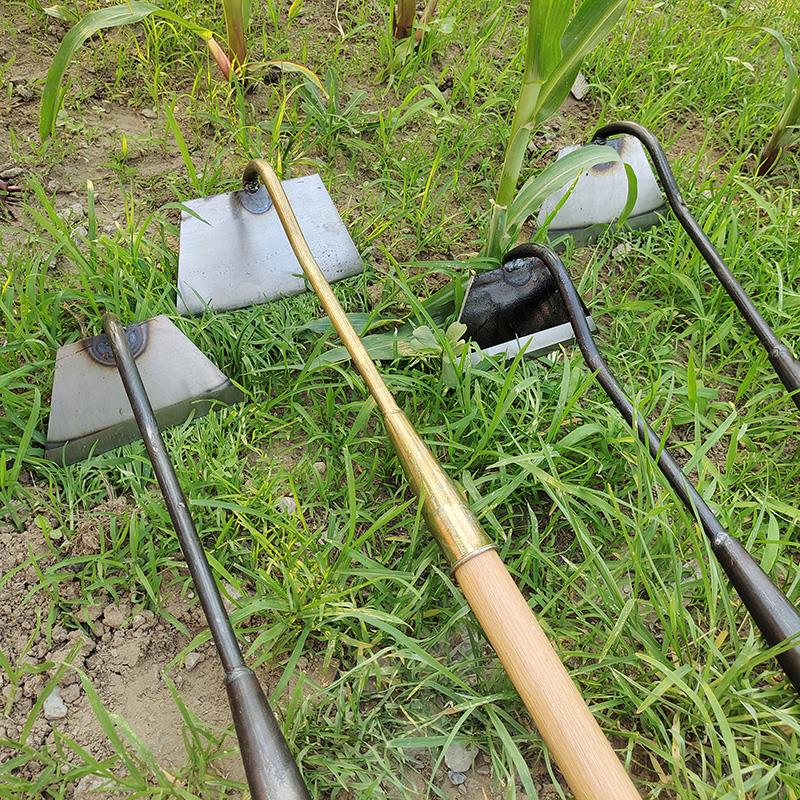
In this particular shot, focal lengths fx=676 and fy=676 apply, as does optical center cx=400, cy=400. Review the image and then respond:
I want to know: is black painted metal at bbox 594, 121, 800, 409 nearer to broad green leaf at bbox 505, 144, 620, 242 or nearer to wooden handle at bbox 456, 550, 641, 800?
broad green leaf at bbox 505, 144, 620, 242

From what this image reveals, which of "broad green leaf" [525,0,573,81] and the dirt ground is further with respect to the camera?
"broad green leaf" [525,0,573,81]

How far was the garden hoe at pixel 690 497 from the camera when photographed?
2.77ft

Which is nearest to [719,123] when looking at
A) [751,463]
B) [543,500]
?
[751,463]

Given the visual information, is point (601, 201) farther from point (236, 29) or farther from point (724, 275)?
point (236, 29)

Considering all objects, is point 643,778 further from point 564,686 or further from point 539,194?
point 539,194

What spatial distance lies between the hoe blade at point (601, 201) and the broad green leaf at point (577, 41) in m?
0.26

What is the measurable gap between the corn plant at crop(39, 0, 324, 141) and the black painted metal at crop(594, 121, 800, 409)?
0.70 m

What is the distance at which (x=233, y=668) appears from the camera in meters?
0.76

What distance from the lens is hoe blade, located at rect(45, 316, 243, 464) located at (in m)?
1.09

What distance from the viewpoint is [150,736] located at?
915 mm

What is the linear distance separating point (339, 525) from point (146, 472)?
33 cm

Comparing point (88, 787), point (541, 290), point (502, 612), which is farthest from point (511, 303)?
point (88, 787)

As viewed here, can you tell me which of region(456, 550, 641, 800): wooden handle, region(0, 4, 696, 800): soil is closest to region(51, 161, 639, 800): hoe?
region(456, 550, 641, 800): wooden handle

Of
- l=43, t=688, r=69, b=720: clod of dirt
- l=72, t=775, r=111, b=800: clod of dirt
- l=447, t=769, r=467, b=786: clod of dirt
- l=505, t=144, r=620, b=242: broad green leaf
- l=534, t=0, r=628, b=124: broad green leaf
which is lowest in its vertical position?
l=72, t=775, r=111, b=800: clod of dirt
